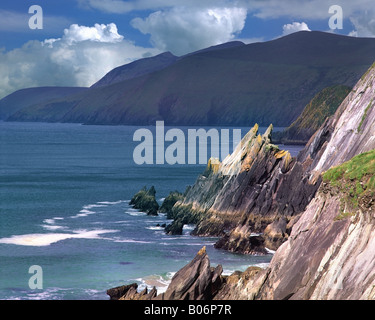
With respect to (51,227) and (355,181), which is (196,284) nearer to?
(355,181)

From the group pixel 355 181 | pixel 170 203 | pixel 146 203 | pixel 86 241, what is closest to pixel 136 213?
pixel 146 203

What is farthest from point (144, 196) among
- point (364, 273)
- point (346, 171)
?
point (364, 273)

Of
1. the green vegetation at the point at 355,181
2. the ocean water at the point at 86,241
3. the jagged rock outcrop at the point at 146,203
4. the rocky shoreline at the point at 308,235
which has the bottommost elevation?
the ocean water at the point at 86,241

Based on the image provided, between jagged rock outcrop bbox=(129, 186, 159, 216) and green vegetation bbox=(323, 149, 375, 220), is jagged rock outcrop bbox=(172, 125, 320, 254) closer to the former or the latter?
jagged rock outcrop bbox=(129, 186, 159, 216)

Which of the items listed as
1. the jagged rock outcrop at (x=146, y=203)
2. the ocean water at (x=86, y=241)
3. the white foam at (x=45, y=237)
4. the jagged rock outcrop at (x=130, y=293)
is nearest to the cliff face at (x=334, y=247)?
the jagged rock outcrop at (x=130, y=293)

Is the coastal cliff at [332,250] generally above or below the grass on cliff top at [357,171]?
below

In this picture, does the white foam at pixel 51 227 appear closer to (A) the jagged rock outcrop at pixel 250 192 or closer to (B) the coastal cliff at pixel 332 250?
(A) the jagged rock outcrop at pixel 250 192

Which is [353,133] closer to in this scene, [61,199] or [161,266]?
[161,266]
